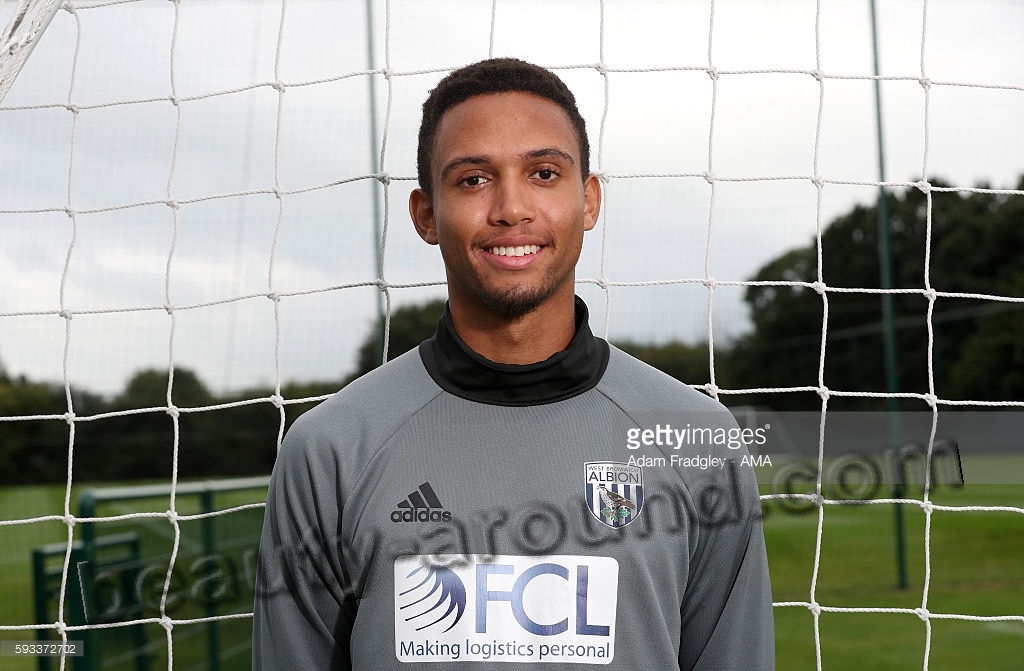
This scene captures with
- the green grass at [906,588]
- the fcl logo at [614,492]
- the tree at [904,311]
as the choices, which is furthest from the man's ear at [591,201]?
the tree at [904,311]

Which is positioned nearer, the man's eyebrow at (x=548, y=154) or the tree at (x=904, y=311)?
the man's eyebrow at (x=548, y=154)

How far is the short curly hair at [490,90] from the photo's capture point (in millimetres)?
1270

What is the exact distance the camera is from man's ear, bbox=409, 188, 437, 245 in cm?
132

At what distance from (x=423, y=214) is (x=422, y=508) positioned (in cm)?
40

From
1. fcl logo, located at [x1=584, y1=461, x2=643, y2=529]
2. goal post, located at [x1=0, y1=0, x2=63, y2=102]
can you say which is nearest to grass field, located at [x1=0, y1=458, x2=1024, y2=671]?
fcl logo, located at [x1=584, y1=461, x2=643, y2=529]

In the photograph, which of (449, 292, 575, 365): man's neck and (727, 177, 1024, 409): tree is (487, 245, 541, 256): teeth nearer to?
(449, 292, 575, 365): man's neck

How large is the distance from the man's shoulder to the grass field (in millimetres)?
2130

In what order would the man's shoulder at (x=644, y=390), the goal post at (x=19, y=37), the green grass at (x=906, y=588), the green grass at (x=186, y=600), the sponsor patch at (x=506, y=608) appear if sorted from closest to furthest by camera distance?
the sponsor patch at (x=506, y=608), the man's shoulder at (x=644, y=390), the goal post at (x=19, y=37), the green grass at (x=186, y=600), the green grass at (x=906, y=588)

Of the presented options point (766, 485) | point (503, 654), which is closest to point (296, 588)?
point (503, 654)

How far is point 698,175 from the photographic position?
2.24 meters

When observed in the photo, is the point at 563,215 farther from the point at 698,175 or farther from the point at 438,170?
the point at 698,175

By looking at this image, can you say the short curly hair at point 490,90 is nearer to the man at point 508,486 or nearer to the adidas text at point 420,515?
the man at point 508,486

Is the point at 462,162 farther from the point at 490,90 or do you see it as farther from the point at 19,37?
the point at 19,37

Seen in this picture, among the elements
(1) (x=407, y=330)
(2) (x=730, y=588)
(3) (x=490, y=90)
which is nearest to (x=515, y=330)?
(3) (x=490, y=90)
